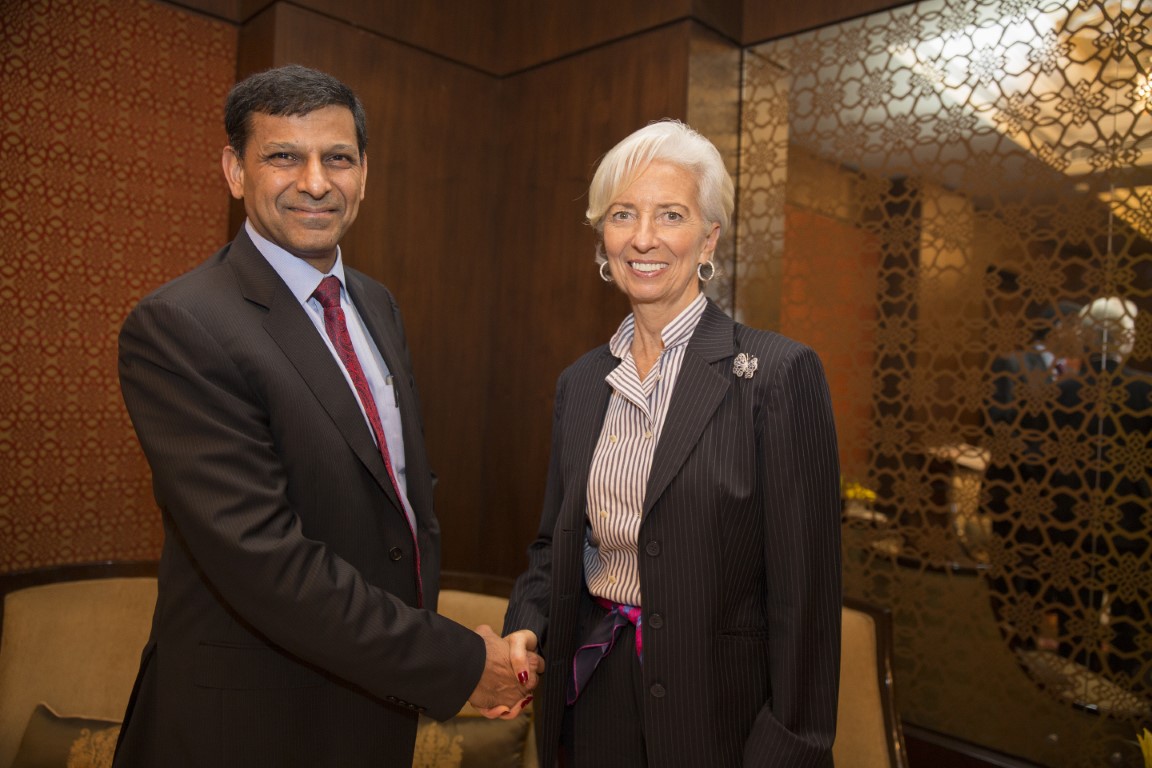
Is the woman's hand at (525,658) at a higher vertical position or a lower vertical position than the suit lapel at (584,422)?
lower

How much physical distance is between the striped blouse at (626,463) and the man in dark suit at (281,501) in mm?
291

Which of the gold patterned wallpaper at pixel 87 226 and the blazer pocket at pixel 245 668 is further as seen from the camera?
the gold patterned wallpaper at pixel 87 226

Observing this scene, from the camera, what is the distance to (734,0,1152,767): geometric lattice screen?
2.61 meters

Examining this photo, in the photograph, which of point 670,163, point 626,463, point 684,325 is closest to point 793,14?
point 670,163

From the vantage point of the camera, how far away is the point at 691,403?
147cm

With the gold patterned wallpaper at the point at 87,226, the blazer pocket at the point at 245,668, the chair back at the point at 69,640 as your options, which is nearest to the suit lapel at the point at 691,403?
the blazer pocket at the point at 245,668

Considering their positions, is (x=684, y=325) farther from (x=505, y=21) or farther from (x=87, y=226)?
(x=505, y=21)

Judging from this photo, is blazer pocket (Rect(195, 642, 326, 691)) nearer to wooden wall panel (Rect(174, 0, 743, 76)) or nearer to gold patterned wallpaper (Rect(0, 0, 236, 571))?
gold patterned wallpaper (Rect(0, 0, 236, 571))

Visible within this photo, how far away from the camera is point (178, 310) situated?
4.43ft

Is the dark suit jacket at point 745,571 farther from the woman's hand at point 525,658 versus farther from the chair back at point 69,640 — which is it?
the chair back at point 69,640

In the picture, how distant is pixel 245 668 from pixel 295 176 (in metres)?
0.86

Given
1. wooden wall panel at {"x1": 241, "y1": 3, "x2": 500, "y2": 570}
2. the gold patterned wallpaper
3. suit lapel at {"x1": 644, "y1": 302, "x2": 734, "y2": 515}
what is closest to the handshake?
suit lapel at {"x1": 644, "y1": 302, "x2": 734, "y2": 515}

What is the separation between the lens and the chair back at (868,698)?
6.82ft

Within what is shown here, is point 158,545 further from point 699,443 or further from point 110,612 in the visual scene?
point 699,443
